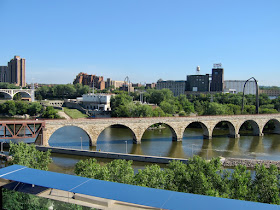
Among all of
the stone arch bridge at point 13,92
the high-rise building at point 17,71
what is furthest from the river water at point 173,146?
the high-rise building at point 17,71

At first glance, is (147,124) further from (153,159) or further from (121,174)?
(121,174)

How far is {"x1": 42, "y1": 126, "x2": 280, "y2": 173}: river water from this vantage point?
3425 centimetres

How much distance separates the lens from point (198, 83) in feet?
416

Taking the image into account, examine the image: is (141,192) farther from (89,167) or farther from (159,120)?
(159,120)

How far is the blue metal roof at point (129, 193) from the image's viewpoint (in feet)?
26.3

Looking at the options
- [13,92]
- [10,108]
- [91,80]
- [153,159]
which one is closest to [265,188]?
[153,159]

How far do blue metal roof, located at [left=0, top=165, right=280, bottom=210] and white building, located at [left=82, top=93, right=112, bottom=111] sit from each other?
6854cm

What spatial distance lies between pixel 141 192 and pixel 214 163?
38.5 feet

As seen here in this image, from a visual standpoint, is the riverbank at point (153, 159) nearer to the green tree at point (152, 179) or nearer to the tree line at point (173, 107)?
the green tree at point (152, 179)

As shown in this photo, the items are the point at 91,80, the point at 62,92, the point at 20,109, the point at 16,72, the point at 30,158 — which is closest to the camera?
the point at 30,158

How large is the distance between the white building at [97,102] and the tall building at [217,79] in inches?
2395

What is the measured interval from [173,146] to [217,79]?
90827mm

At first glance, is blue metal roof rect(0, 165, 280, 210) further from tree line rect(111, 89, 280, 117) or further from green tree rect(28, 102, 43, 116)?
green tree rect(28, 102, 43, 116)

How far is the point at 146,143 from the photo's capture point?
40.9m
